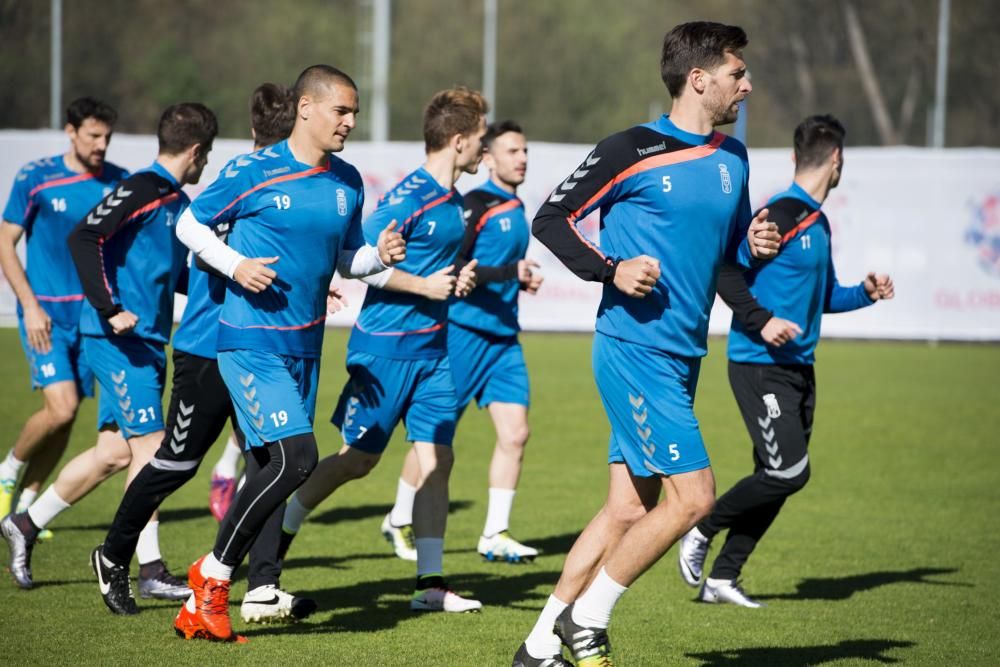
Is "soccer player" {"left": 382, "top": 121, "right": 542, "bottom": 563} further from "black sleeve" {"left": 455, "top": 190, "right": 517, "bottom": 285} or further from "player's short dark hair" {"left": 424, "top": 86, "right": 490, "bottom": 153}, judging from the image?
"player's short dark hair" {"left": 424, "top": 86, "right": 490, "bottom": 153}

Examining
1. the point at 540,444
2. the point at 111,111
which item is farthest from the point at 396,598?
the point at 540,444

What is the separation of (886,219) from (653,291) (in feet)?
58.8

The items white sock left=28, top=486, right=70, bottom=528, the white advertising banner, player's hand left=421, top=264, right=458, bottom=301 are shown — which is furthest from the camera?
the white advertising banner

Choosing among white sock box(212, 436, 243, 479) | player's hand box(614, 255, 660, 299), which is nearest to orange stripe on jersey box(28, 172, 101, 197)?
white sock box(212, 436, 243, 479)

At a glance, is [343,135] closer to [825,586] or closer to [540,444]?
[825,586]

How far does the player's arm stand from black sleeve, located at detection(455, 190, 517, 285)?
304 centimetres

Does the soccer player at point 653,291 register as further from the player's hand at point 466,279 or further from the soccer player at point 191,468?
the soccer player at point 191,468

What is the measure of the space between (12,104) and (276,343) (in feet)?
103

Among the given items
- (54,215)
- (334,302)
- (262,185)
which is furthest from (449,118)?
(54,215)

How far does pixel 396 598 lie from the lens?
702 centimetres

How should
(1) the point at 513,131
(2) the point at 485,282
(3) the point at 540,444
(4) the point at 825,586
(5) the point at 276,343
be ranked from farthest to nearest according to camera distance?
1. (3) the point at 540,444
2. (1) the point at 513,131
3. (2) the point at 485,282
4. (4) the point at 825,586
5. (5) the point at 276,343

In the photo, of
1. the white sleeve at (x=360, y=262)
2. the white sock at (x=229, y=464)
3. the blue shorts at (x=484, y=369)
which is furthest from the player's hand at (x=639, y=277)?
the white sock at (x=229, y=464)

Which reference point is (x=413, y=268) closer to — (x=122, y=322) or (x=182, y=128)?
(x=182, y=128)

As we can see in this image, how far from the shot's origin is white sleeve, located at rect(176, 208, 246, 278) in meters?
5.66
